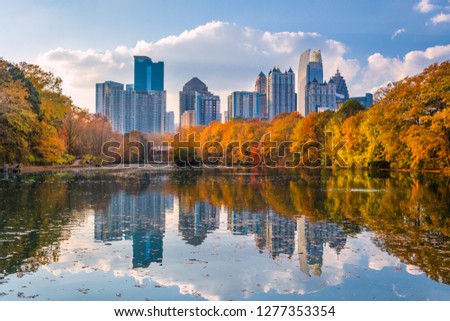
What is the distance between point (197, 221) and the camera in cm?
1516

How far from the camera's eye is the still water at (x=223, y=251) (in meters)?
7.83

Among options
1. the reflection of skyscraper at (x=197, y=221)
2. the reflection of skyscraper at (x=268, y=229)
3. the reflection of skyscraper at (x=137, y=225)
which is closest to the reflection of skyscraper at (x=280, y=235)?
the reflection of skyscraper at (x=268, y=229)

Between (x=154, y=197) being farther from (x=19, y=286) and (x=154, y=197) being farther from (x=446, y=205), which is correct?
(x=19, y=286)

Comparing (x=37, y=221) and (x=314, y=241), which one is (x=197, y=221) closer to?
(x=314, y=241)

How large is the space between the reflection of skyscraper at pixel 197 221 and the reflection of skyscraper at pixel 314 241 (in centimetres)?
255

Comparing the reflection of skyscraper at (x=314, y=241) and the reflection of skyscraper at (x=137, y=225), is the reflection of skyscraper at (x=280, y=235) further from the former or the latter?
the reflection of skyscraper at (x=137, y=225)

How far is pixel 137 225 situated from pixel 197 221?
6.61ft

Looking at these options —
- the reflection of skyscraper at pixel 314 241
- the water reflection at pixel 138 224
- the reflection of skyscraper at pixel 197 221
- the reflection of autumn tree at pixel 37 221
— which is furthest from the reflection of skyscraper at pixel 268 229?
the reflection of autumn tree at pixel 37 221

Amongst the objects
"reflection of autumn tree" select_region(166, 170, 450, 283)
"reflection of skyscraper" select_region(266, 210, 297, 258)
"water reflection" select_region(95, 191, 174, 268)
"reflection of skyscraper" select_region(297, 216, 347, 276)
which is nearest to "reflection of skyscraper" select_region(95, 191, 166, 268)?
"water reflection" select_region(95, 191, 174, 268)

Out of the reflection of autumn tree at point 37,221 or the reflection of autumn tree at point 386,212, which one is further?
the reflection of autumn tree at point 386,212

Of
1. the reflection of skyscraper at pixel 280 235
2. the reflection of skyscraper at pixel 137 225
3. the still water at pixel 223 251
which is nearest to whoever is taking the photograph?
the still water at pixel 223 251

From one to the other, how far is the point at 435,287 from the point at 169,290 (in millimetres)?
4422

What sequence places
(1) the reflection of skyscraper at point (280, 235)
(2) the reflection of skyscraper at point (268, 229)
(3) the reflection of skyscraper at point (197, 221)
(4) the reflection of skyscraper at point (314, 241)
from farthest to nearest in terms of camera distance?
(3) the reflection of skyscraper at point (197, 221)
(2) the reflection of skyscraper at point (268, 229)
(1) the reflection of skyscraper at point (280, 235)
(4) the reflection of skyscraper at point (314, 241)

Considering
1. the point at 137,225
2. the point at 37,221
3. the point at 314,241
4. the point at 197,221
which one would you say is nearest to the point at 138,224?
the point at 137,225
